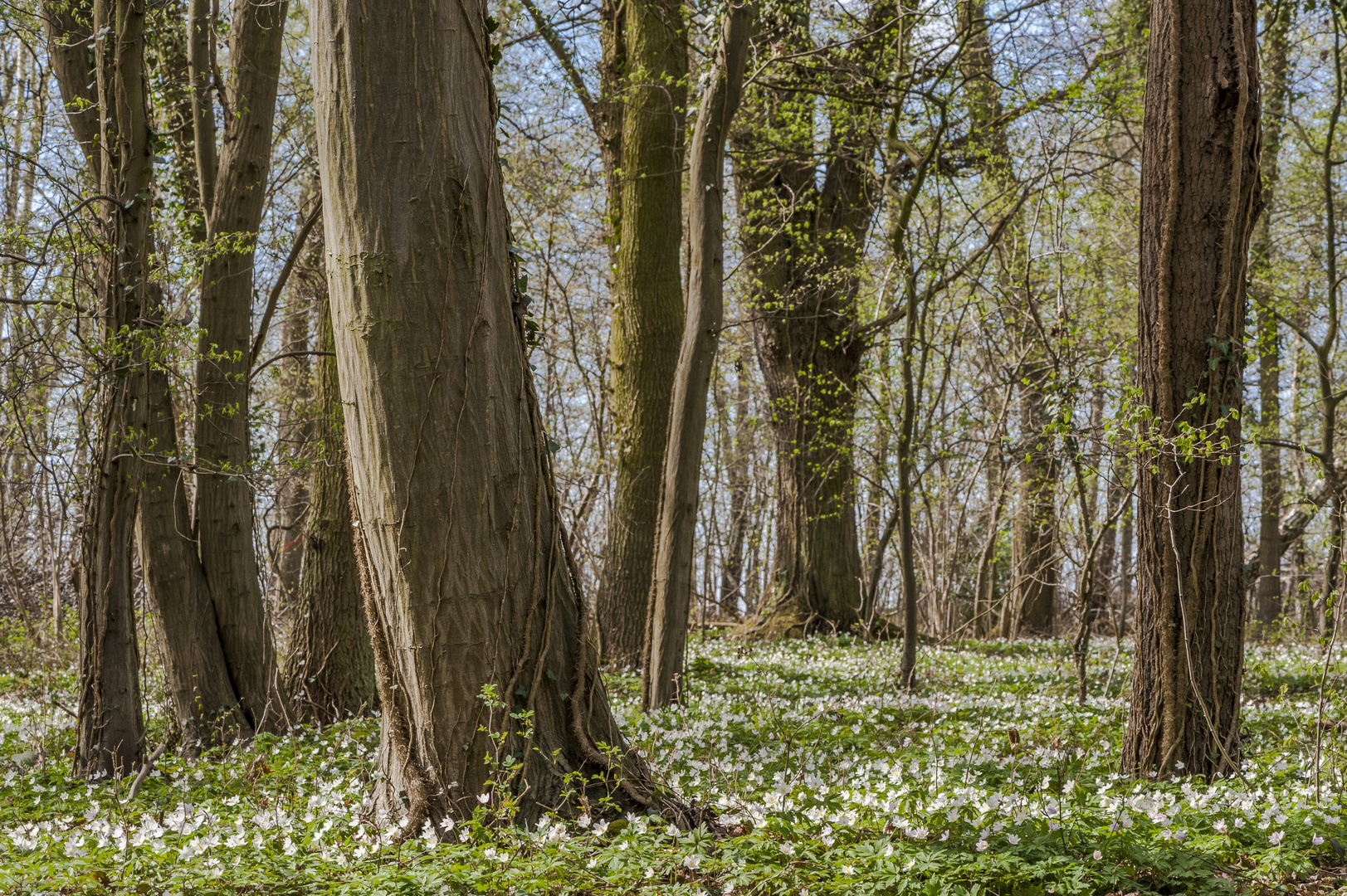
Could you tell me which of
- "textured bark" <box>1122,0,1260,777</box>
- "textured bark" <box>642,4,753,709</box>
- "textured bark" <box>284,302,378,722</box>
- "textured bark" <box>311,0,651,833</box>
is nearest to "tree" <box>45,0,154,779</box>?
"textured bark" <box>284,302,378,722</box>

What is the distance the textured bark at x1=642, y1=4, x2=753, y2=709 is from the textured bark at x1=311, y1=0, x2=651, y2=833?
9.01 feet

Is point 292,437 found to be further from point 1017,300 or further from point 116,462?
point 1017,300

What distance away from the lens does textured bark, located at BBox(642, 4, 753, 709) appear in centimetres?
645

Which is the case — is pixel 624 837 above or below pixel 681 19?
below

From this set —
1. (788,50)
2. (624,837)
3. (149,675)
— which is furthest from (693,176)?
(149,675)

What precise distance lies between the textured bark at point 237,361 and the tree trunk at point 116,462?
0.97 metres

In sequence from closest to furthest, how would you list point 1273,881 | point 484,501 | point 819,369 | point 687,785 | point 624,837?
point 1273,881 < point 624,837 < point 484,501 < point 687,785 < point 819,369

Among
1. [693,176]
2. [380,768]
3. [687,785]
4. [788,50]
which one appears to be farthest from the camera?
[788,50]

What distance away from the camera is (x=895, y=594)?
21.3 m

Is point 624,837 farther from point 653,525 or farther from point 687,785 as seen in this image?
point 653,525

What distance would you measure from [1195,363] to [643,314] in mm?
5744

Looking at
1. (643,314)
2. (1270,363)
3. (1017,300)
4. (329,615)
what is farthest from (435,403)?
(1270,363)

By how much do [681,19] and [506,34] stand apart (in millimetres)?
2624

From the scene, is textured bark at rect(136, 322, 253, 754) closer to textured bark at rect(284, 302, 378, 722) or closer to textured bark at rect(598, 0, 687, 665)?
textured bark at rect(284, 302, 378, 722)
